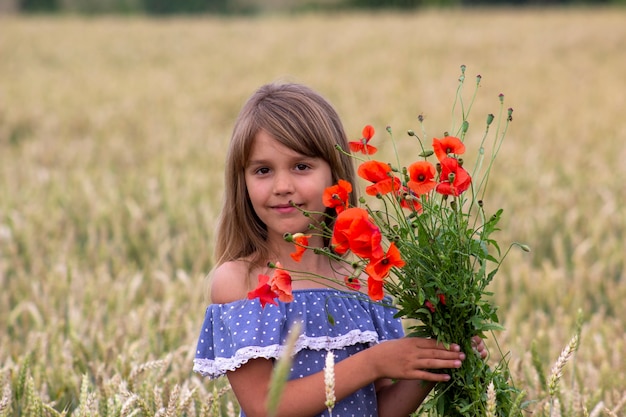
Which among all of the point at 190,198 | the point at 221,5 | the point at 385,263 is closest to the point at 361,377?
the point at 385,263

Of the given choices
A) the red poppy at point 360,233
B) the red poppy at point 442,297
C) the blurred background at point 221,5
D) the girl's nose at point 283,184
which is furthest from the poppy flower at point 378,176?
the blurred background at point 221,5

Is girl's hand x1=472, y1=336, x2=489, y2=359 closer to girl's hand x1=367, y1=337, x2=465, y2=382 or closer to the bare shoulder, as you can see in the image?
girl's hand x1=367, y1=337, x2=465, y2=382

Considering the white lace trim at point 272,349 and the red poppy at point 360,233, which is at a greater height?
the red poppy at point 360,233

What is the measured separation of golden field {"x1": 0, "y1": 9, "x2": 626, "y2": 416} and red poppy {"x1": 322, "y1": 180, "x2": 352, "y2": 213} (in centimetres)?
62

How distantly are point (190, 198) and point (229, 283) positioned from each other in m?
3.57

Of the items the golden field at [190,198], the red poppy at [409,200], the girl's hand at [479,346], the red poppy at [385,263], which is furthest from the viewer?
the golden field at [190,198]

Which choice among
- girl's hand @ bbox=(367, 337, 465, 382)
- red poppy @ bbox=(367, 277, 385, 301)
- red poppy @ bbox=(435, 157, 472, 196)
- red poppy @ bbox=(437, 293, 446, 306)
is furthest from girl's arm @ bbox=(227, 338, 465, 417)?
red poppy @ bbox=(435, 157, 472, 196)

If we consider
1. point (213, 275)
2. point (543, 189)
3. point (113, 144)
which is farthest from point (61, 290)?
point (113, 144)

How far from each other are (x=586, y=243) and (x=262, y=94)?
110 inches

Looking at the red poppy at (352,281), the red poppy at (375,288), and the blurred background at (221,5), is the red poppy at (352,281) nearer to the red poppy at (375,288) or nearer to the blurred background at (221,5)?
the red poppy at (375,288)

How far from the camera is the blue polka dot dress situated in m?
1.98

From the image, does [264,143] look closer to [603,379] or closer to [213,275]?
[213,275]

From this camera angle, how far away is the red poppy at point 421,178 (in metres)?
1.65

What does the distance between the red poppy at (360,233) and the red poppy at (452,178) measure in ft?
0.56
